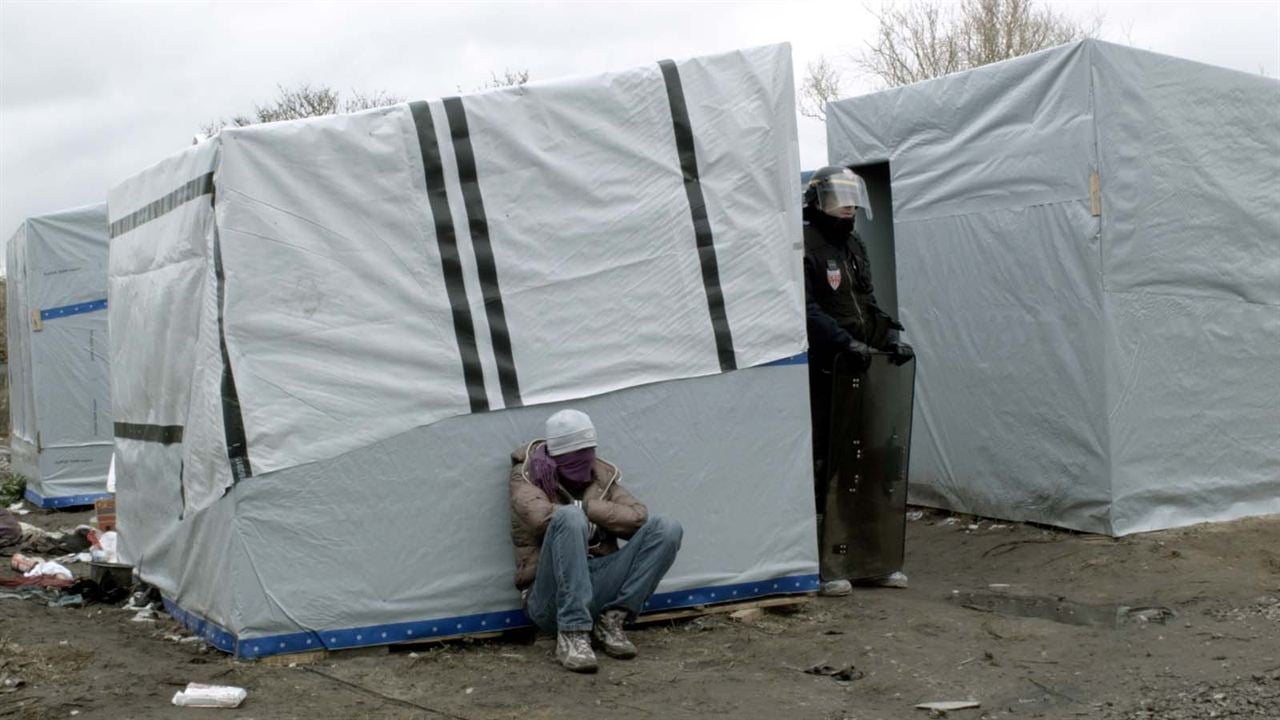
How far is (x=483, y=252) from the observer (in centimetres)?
616

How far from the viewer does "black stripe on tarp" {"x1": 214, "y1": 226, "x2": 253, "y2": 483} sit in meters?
5.82

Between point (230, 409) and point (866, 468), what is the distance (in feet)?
10.7

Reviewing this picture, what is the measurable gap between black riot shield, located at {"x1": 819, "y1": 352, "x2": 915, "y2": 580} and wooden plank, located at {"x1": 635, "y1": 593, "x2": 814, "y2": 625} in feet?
1.44

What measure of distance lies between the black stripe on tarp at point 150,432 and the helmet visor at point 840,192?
3.46m

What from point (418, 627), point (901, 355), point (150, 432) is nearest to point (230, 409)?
point (418, 627)

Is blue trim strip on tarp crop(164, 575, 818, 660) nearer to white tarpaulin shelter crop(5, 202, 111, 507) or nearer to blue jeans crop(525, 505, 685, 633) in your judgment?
blue jeans crop(525, 505, 685, 633)

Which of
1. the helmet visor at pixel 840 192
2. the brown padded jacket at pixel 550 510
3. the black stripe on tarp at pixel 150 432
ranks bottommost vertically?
the brown padded jacket at pixel 550 510

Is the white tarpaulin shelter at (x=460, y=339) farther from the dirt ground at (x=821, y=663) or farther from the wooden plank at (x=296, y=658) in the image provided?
the dirt ground at (x=821, y=663)

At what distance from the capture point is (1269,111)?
895 cm

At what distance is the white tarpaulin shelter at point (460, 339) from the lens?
231 inches

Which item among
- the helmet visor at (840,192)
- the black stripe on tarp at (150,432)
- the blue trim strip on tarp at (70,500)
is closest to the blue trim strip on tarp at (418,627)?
the black stripe on tarp at (150,432)

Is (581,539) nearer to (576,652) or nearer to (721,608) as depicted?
(576,652)

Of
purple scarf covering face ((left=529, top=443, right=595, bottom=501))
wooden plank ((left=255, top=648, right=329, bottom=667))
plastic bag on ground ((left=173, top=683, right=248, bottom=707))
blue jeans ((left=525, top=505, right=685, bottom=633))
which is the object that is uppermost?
purple scarf covering face ((left=529, top=443, right=595, bottom=501))

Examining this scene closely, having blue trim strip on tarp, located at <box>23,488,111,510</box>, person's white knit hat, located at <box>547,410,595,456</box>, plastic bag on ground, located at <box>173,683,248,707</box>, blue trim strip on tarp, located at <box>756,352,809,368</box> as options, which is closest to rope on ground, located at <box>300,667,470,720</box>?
plastic bag on ground, located at <box>173,683,248,707</box>
